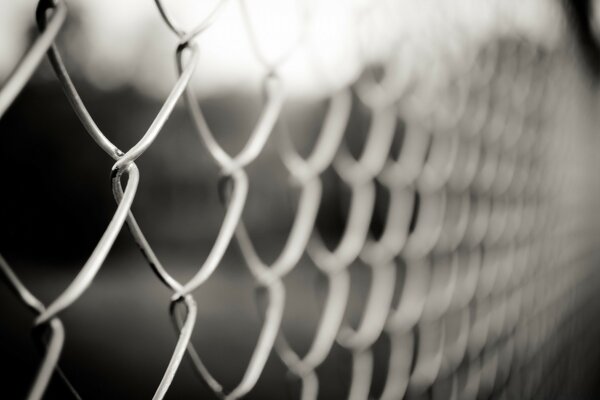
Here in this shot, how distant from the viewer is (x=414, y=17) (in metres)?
0.83

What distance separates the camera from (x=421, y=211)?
3.10 ft

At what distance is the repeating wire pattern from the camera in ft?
1.18

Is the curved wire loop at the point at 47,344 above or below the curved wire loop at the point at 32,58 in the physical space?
below

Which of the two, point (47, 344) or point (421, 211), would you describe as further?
point (421, 211)

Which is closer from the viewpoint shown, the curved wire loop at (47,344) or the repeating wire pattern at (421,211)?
the curved wire loop at (47,344)

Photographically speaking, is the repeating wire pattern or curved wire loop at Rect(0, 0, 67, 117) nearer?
curved wire loop at Rect(0, 0, 67, 117)

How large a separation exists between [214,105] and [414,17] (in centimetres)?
539

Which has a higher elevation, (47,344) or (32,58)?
(32,58)

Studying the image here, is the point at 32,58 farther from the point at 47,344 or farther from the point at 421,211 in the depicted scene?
the point at 421,211

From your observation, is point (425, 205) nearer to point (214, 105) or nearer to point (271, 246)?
point (214, 105)

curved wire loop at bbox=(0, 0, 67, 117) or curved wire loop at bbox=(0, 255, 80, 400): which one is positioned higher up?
curved wire loop at bbox=(0, 0, 67, 117)

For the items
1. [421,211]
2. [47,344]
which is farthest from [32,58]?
[421,211]

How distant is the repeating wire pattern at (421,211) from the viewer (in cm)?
36

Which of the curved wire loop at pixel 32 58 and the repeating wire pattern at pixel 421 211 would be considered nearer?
the curved wire loop at pixel 32 58
